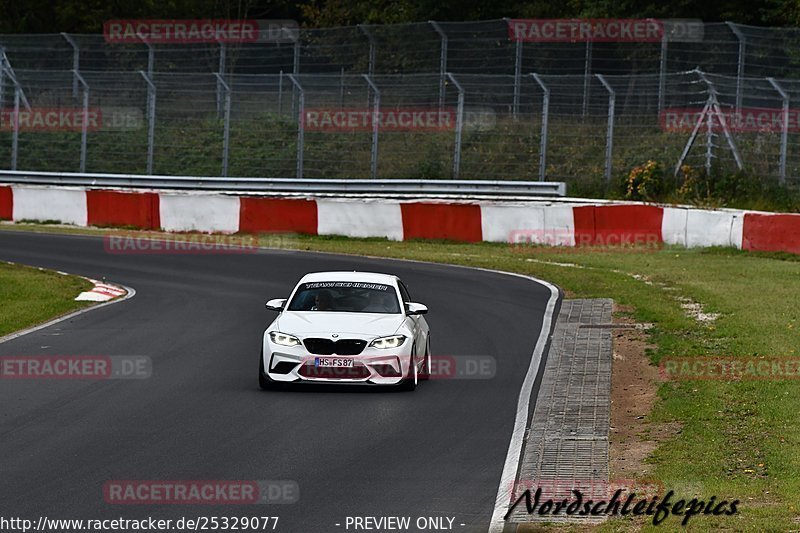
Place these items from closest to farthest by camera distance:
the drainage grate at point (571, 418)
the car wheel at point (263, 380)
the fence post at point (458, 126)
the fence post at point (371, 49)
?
1. the drainage grate at point (571, 418)
2. the car wheel at point (263, 380)
3. the fence post at point (458, 126)
4. the fence post at point (371, 49)

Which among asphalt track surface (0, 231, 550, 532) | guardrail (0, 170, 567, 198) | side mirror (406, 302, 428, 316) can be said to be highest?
guardrail (0, 170, 567, 198)

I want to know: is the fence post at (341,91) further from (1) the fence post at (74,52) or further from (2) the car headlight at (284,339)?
(2) the car headlight at (284,339)

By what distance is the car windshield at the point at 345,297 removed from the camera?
1498 centimetres

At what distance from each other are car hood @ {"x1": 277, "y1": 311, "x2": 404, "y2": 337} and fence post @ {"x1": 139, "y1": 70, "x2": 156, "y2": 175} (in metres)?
25.2

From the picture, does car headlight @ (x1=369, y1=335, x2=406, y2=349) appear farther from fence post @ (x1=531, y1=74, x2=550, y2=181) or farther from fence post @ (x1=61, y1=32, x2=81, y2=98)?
fence post @ (x1=61, y1=32, x2=81, y2=98)

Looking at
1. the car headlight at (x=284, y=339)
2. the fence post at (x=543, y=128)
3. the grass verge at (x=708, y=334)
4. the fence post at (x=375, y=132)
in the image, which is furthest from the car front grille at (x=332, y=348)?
the fence post at (x=375, y=132)

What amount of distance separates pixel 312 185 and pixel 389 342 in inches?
948

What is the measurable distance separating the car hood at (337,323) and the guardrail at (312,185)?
21.0m

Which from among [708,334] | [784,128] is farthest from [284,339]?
[784,128]

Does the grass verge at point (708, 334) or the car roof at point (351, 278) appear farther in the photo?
the car roof at point (351, 278)

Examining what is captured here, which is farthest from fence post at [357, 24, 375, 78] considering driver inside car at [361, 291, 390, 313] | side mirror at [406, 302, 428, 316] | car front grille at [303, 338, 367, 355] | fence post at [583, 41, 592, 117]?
car front grille at [303, 338, 367, 355]

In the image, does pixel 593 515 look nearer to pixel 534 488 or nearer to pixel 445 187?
pixel 534 488

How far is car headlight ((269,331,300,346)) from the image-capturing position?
1396cm

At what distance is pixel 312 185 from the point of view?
124 ft
